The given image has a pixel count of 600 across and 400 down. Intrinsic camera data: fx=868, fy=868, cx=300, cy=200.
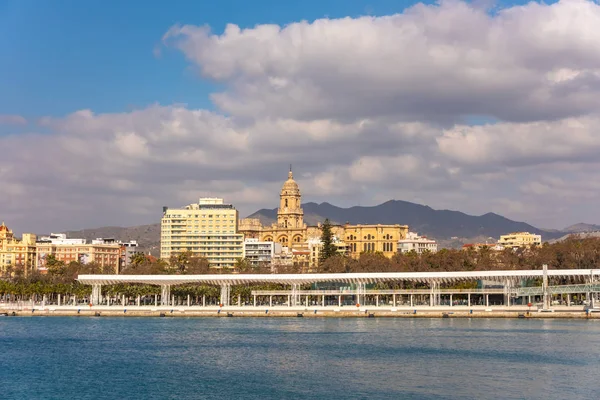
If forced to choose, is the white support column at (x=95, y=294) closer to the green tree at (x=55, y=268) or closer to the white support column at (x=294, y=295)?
the white support column at (x=294, y=295)

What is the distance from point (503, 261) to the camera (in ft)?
509

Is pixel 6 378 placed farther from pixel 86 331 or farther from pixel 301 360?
pixel 86 331

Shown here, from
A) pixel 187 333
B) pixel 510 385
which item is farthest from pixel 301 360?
pixel 187 333

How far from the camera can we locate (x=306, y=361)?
213 feet

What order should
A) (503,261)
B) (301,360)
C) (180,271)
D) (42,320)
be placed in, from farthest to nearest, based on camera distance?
(180,271), (503,261), (42,320), (301,360)

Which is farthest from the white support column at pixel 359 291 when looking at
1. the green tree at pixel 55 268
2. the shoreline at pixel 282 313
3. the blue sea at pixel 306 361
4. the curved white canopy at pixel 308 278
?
the green tree at pixel 55 268

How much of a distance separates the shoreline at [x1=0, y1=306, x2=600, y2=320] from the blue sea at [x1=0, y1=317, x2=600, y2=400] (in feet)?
25.9

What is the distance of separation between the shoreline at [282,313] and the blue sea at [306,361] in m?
7.89

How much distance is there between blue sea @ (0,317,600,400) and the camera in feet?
171

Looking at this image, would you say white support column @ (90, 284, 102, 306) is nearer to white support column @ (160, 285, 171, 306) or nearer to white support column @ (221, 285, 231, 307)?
white support column @ (160, 285, 171, 306)

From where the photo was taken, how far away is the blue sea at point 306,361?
52.2 meters

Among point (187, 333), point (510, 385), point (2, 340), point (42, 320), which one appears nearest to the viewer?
point (510, 385)

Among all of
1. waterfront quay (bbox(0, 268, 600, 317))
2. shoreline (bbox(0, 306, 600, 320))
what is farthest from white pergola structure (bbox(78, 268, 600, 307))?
shoreline (bbox(0, 306, 600, 320))

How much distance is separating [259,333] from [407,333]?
14.9 metres
